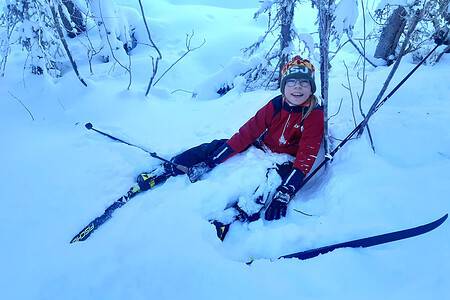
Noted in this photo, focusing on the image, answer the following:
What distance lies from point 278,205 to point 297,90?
1.18 metres

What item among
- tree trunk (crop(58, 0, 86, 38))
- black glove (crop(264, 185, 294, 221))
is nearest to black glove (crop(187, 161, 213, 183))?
black glove (crop(264, 185, 294, 221))

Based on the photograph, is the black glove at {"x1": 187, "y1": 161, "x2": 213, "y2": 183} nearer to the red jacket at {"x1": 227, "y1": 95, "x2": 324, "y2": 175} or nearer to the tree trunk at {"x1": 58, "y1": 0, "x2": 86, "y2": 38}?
the red jacket at {"x1": 227, "y1": 95, "x2": 324, "y2": 175}

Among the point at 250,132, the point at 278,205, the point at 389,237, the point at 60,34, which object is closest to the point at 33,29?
the point at 60,34

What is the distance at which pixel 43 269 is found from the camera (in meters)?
2.50

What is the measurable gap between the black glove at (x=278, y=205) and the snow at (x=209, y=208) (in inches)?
3.3

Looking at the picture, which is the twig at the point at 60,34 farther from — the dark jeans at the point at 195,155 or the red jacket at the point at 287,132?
the red jacket at the point at 287,132

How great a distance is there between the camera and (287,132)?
11.9 ft

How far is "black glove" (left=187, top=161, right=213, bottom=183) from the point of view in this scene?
3.58m

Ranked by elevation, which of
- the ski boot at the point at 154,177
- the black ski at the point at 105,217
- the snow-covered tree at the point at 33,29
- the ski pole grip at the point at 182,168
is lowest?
the black ski at the point at 105,217

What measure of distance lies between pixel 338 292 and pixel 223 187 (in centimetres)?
147

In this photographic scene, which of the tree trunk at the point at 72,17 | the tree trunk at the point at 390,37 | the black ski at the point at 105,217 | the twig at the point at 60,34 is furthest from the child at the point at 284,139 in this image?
the tree trunk at the point at 72,17

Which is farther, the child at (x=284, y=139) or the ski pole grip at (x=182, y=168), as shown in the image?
the ski pole grip at (x=182, y=168)

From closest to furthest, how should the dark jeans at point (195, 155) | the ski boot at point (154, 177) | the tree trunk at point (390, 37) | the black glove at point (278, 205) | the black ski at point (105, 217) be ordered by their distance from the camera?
the black ski at point (105, 217) < the black glove at point (278, 205) < the ski boot at point (154, 177) < the dark jeans at point (195, 155) < the tree trunk at point (390, 37)

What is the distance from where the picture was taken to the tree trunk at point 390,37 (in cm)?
499
